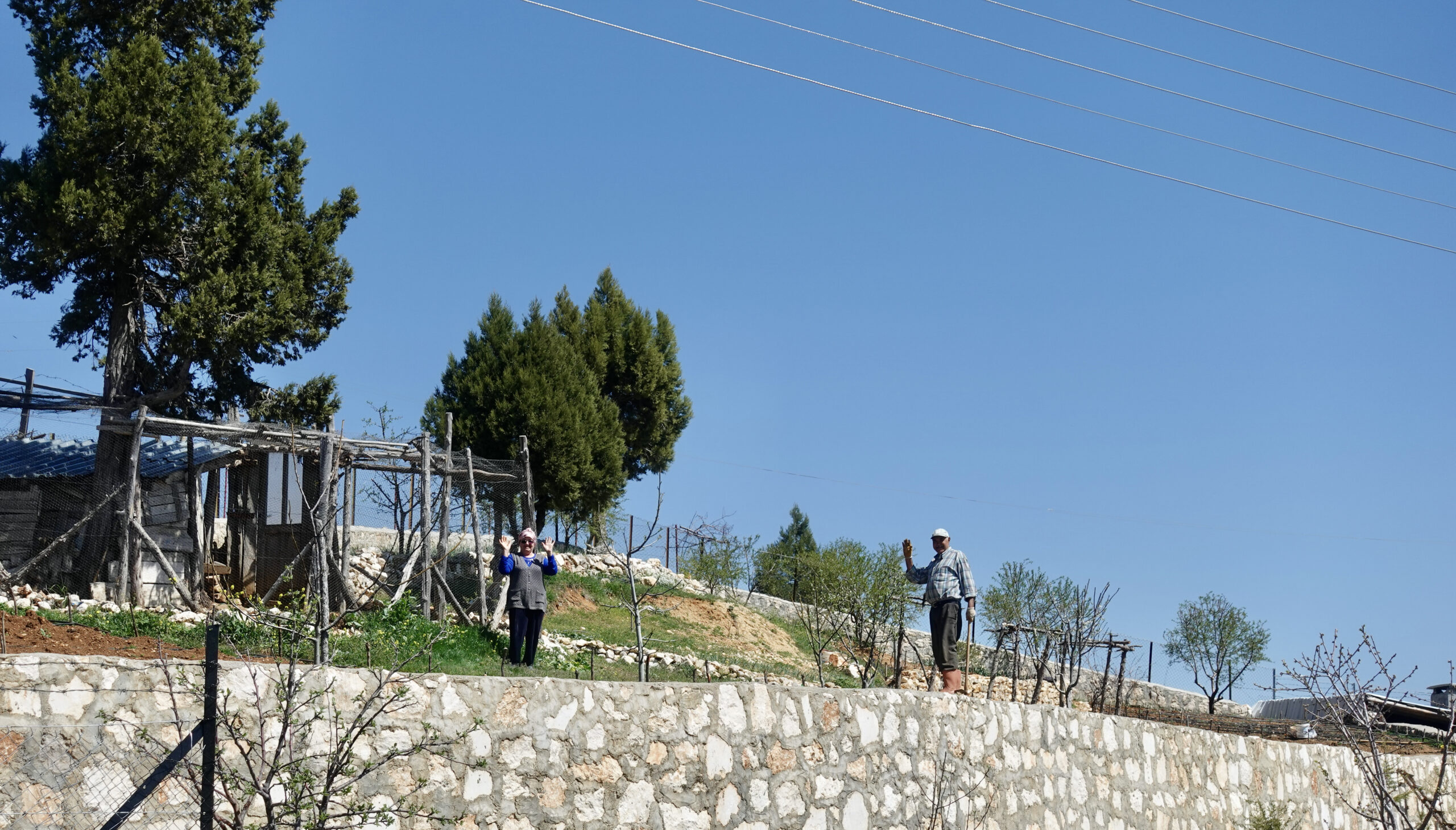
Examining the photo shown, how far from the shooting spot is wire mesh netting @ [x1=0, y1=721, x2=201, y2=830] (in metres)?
4.23

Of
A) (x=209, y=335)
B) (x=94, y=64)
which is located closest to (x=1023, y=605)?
(x=209, y=335)

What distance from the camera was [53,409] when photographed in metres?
16.2

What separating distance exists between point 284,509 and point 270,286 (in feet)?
11.0

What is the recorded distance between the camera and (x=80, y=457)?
17.6 m

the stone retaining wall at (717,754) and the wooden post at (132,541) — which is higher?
the wooden post at (132,541)

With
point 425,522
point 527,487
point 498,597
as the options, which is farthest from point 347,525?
point 527,487

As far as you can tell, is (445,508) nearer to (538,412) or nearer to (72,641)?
(72,641)

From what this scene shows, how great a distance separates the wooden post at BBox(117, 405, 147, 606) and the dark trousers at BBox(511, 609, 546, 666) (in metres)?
5.97

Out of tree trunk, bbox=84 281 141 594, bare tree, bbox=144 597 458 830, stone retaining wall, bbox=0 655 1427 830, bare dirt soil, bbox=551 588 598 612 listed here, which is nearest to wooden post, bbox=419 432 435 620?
bare dirt soil, bbox=551 588 598 612

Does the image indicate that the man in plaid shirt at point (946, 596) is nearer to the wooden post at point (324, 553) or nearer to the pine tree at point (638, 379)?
the wooden post at point (324, 553)

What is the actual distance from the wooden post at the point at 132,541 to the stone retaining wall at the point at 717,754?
10.6 meters

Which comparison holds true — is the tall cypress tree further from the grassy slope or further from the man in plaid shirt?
the man in plaid shirt

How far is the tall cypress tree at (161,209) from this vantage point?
16.0 metres

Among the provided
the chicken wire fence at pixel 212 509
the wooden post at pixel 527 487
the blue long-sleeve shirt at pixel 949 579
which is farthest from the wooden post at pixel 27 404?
the blue long-sleeve shirt at pixel 949 579
